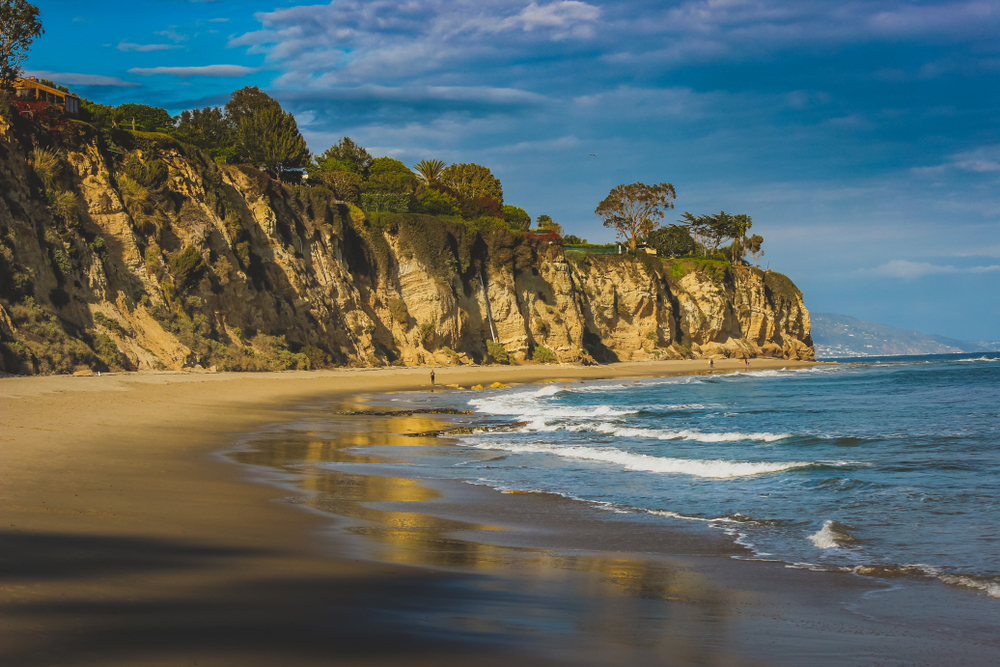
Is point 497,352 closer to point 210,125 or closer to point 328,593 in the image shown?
point 210,125

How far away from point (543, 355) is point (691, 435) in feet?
125

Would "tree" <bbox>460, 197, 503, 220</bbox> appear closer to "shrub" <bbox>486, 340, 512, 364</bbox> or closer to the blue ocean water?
"shrub" <bbox>486, 340, 512, 364</bbox>

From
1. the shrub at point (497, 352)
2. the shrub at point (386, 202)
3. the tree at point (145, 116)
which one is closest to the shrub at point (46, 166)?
the tree at point (145, 116)

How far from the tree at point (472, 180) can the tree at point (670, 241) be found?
58.7ft

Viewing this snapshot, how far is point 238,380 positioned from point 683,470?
21.1m

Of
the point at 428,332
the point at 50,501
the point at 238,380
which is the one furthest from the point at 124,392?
the point at 428,332

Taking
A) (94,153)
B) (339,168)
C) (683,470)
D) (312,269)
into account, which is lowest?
(683,470)

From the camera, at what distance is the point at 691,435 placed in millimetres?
16266

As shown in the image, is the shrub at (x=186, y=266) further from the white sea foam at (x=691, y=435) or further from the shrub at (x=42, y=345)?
the white sea foam at (x=691, y=435)

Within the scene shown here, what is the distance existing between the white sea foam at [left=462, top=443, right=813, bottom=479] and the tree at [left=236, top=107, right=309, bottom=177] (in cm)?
3846

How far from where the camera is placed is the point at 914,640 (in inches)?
179

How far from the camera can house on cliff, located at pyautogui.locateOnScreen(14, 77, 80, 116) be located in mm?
33250

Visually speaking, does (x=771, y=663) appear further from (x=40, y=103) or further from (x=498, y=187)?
(x=498, y=187)

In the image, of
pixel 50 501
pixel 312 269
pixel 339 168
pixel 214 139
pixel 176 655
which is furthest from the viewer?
pixel 339 168
